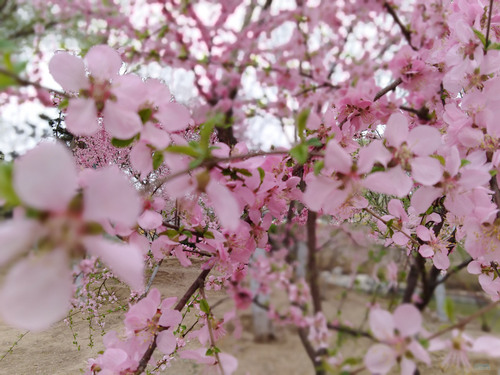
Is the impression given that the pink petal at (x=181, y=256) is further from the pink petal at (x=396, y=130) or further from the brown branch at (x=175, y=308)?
the pink petal at (x=396, y=130)

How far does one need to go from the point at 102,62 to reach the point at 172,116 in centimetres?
11

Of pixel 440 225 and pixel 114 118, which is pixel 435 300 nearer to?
pixel 440 225

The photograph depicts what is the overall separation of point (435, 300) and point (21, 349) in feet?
8.84

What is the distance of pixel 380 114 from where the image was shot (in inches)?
26.7

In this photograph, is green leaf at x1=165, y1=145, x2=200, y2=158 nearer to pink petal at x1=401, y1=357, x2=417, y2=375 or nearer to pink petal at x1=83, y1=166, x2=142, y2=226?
pink petal at x1=83, y1=166, x2=142, y2=226

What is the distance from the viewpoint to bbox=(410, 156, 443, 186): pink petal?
1.49 ft

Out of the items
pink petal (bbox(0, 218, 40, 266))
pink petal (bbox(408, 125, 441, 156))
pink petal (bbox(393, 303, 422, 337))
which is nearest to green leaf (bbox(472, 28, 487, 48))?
pink petal (bbox(408, 125, 441, 156))

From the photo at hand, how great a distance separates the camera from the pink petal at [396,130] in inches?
18.4

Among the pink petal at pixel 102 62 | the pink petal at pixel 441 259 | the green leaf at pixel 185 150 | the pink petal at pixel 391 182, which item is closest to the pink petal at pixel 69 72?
the pink petal at pixel 102 62

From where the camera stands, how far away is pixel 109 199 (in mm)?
247

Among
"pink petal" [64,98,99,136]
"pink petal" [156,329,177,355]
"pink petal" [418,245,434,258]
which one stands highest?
"pink petal" [64,98,99,136]

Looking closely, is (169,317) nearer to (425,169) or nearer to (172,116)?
(172,116)

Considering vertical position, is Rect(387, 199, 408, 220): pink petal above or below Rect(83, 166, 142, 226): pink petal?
above

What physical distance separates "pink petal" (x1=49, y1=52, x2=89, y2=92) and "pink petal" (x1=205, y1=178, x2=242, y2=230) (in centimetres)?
23
